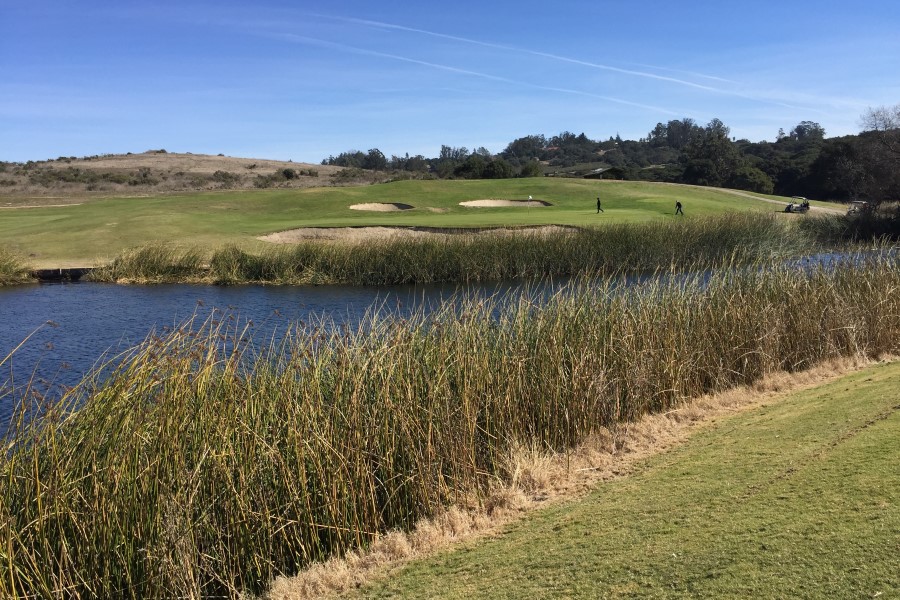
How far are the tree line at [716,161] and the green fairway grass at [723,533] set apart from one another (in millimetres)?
34120

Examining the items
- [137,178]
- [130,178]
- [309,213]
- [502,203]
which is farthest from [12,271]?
[137,178]

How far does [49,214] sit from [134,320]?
87.7 ft

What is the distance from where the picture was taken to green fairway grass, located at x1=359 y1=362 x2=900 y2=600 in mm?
3641

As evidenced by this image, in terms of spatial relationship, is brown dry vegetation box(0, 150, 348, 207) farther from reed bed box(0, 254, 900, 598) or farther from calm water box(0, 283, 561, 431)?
reed bed box(0, 254, 900, 598)

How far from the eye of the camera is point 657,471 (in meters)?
5.91

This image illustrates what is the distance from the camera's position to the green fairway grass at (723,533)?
11.9 feet

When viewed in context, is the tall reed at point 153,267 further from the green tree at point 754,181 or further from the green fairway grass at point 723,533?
the green tree at point 754,181

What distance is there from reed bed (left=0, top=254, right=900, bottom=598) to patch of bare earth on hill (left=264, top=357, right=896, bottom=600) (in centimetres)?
20

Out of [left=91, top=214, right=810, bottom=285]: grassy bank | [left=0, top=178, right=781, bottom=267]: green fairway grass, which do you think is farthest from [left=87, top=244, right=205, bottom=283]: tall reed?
[left=0, top=178, right=781, bottom=267]: green fairway grass

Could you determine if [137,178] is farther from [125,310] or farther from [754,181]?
[125,310]

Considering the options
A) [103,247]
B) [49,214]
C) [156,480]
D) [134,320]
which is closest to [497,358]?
[156,480]

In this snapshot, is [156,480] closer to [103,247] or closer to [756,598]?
[756,598]

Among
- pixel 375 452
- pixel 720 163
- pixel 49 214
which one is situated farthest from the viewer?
pixel 720 163

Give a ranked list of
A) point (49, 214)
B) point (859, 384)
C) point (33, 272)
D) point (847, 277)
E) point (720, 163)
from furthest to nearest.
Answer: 1. point (720, 163)
2. point (49, 214)
3. point (33, 272)
4. point (847, 277)
5. point (859, 384)
